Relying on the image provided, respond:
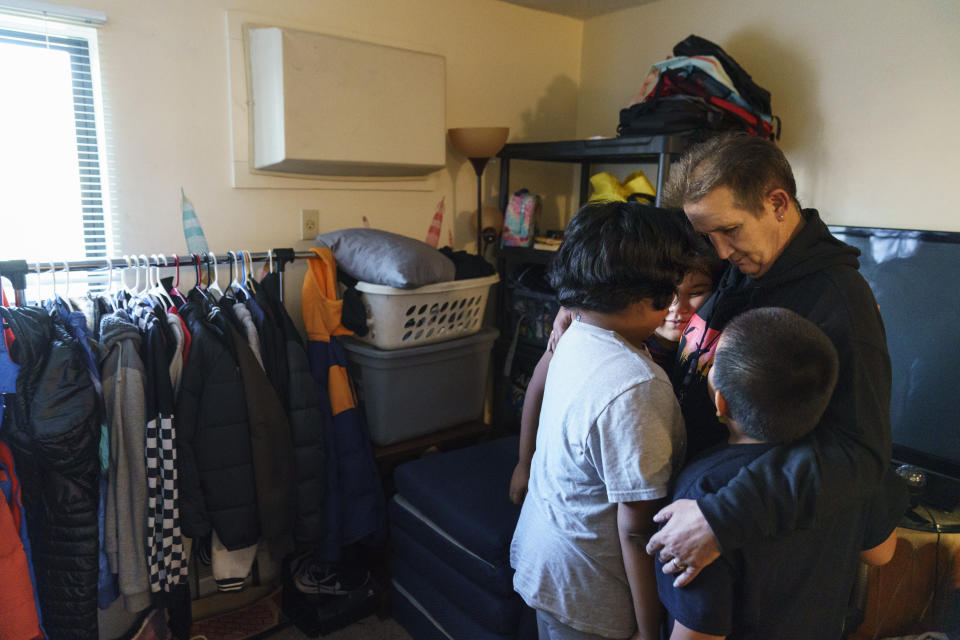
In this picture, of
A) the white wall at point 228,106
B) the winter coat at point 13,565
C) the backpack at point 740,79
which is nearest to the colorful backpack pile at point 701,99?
the backpack at point 740,79

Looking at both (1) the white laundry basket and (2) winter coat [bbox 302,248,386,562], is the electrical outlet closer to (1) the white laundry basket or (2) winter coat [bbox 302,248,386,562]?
(2) winter coat [bbox 302,248,386,562]

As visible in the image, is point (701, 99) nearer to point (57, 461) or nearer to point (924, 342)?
point (924, 342)

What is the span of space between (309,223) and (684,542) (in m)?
1.74

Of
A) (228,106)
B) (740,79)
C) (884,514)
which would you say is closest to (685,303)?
(884,514)

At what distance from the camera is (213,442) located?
1.64 m

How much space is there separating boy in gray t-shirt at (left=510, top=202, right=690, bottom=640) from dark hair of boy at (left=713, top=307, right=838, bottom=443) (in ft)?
0.37

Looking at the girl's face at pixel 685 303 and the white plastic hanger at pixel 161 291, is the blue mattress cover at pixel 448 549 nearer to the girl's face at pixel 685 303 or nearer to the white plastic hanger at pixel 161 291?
the girl's face at pixel 685 303

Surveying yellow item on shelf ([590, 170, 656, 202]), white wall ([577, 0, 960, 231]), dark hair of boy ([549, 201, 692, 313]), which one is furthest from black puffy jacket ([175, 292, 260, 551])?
white wall ([577, 0, 960, 231])

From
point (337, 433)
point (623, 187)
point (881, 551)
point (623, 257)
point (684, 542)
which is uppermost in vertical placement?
point (623, 187)

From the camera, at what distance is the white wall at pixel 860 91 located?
185 centimetres

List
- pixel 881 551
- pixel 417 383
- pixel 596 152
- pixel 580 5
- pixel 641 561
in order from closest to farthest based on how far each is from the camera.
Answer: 1. pixel 641 561
2. pixel 881 551
3. pixel 417 383
4. pixel 596 152
5. pixel 580 5

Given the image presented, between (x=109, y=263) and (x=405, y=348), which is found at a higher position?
(x=109, y=263)

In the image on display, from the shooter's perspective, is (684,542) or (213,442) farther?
(213,442)

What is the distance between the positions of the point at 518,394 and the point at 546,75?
142 centimetres
